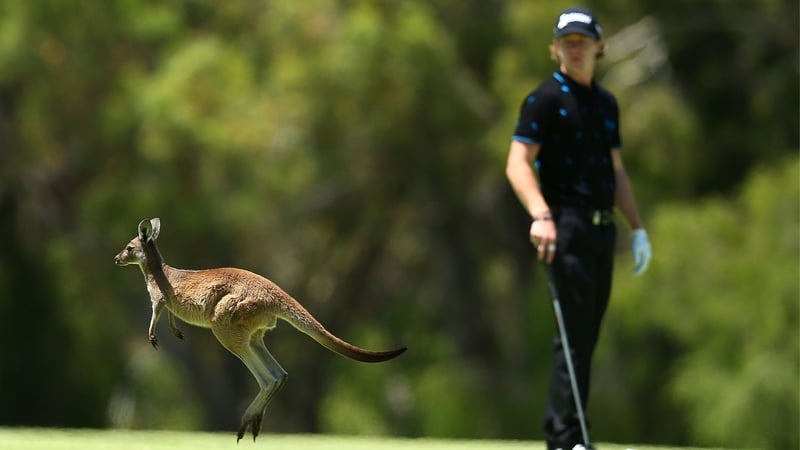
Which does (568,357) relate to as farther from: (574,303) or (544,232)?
(544,232)

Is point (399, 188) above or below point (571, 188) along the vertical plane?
below

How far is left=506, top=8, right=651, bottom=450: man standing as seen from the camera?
602cm

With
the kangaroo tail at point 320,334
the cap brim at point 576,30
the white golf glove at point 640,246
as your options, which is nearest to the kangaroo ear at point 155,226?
the kangaroo tail at point 320,334

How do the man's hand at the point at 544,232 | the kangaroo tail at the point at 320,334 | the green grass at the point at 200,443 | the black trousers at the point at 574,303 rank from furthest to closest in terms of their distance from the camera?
the green grass at the point at 200,443, the black trousers at the point at 574,303, the man's hand at the point at 544,232, the kangaroo tail at the point at 320,334

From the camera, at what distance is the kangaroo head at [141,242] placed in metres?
4.36

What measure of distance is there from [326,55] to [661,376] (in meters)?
5.35

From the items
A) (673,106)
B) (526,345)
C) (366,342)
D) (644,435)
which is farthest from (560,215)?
(366,342)

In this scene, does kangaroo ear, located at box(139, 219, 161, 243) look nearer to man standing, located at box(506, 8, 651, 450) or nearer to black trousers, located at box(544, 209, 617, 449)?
man standing, located at box(506, 8, 651, 450)

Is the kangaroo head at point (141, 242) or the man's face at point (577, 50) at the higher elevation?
the man's face at point (577, 50)

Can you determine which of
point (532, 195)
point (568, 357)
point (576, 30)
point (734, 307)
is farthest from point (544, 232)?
point (734, 307)

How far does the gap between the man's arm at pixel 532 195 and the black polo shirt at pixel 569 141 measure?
0.17 feet

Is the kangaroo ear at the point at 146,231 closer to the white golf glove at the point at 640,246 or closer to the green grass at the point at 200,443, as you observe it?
the green grass at the point at 200,443

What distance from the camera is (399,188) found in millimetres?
19281

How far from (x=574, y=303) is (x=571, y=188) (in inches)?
18.0
